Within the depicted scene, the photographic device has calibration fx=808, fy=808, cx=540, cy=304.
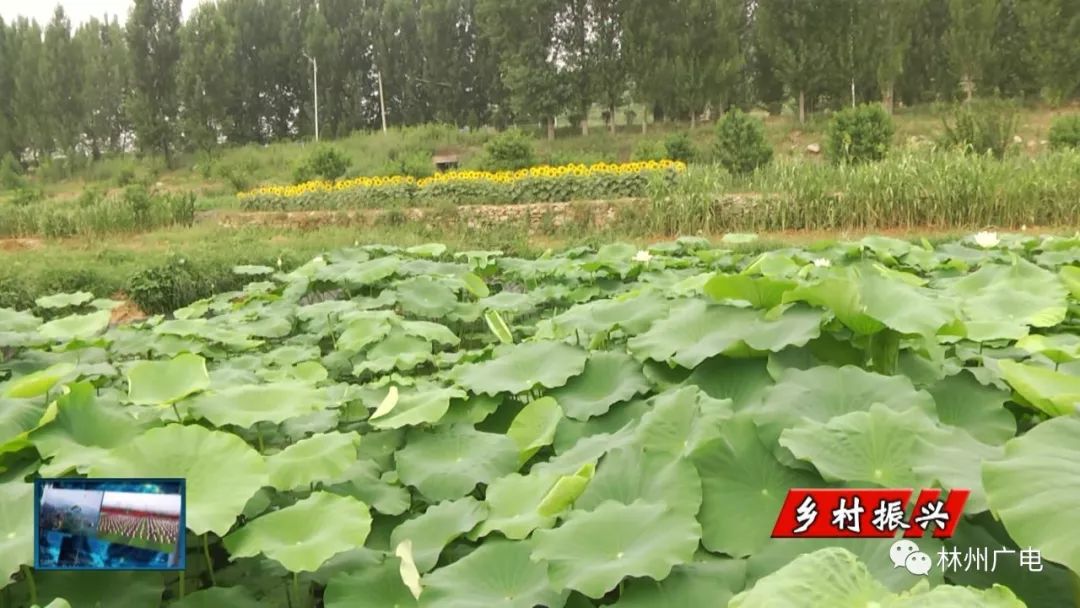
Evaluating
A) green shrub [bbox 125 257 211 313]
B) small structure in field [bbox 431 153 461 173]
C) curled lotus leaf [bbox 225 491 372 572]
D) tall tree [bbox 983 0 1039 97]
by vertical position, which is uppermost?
tall tree [bbox 983 0 1039 97]

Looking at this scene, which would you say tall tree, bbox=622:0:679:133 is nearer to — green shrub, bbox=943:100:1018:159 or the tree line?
the tree line

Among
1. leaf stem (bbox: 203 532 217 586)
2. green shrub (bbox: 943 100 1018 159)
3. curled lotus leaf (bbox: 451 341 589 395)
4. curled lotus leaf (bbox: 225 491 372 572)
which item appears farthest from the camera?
green shrub (bbox: 943 100 1018 159)

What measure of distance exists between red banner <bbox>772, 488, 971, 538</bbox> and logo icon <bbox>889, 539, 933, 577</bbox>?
0.03 meters

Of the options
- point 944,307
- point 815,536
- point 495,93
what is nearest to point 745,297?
point 944,307

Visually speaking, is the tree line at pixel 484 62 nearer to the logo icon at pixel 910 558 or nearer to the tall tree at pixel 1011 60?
the tall tree at pixel 1011 60

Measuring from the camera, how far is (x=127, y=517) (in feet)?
3.63

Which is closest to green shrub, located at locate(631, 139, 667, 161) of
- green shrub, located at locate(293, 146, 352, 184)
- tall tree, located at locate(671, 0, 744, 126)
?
green shrub, located at locate(293, 146, 352, 184)

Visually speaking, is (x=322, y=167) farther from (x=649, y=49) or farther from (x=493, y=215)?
(x=649, y=49)

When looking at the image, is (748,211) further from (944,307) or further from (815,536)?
(815,536)

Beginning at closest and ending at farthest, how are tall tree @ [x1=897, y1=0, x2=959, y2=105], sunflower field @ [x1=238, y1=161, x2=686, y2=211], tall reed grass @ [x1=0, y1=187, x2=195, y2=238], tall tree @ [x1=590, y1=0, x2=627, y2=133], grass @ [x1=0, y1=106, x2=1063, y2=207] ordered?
sunflower field @ [x1=238, y1=161, x2=686, y2=211] → tall reed grass @ [x1=0, y1=187, x2=195, y2=238] → grass @ [x1=0, y1=106, x2=1063, y2=207] → tall tree @ [x1=897, y1=0, x2=959, y2=105] → tall tree @ [x1=590, y1=0, x2=627, y2=133]

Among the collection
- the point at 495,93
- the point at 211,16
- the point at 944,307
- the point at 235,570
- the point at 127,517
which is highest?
the point at 211,16

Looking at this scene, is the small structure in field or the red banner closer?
the red banner

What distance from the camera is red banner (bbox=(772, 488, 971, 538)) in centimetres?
109

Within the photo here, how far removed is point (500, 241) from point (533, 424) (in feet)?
22.0
